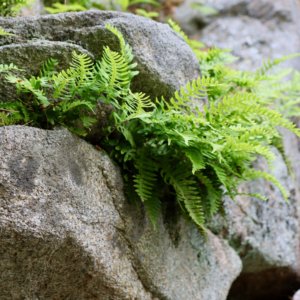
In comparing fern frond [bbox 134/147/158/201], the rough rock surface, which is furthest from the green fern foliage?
the rough rock surface

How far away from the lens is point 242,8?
16.2ft

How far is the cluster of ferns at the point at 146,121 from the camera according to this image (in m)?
1.59

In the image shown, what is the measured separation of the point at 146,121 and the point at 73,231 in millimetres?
772

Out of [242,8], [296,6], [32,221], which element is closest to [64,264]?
[32,221]

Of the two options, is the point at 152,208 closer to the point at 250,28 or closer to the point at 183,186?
the point at 183,186

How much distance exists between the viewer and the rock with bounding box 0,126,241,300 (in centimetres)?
137

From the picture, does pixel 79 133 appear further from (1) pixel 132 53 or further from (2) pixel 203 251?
(2) pixel 203 251

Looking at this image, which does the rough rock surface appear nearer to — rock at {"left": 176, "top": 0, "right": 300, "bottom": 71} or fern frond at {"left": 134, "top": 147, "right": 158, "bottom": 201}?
rock at {"left": 176, "top": 0, "right": 300, "bottom": 71}

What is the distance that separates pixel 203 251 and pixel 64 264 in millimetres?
1252

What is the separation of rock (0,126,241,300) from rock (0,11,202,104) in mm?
594

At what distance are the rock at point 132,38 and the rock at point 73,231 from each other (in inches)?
23.4

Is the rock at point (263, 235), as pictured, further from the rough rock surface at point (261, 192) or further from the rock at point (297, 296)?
the rock at point (297, 296)

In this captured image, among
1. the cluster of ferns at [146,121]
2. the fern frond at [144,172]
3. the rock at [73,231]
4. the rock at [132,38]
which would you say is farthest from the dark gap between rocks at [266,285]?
the rock at [132,38]

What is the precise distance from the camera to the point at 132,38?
192 cm
